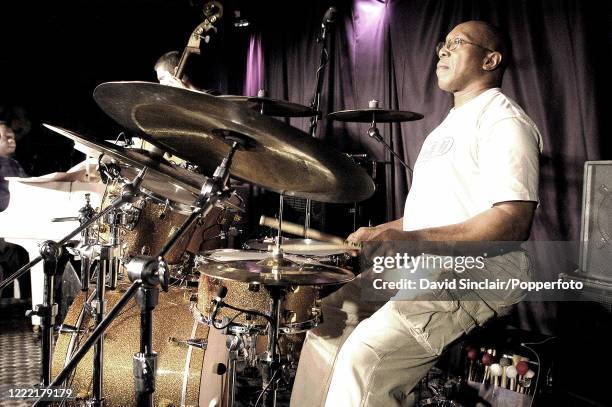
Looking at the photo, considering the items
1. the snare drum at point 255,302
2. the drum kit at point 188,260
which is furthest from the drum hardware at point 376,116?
the snare drum at point 255,302

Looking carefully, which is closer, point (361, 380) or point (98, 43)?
point (361, 380)

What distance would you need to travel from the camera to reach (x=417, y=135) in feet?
12.4

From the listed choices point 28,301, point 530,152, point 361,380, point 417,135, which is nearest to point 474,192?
point 530,152

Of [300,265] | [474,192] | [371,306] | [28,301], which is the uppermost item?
[474,192]

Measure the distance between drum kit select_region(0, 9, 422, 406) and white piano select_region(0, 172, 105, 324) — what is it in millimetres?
1366

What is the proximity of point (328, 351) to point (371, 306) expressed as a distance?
0.89 feet

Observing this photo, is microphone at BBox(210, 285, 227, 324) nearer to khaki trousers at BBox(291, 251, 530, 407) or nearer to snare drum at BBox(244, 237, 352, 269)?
snare drum at BBox(244, 237, 352, 269)

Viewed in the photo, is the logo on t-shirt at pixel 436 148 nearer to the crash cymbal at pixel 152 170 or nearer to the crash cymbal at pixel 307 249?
the crash cymbal at pixel 307 249

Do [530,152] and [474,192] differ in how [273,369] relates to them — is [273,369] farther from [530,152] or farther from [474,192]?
[530,152]

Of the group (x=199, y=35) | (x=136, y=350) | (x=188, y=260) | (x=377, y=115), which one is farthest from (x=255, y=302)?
(x=199, y=35)

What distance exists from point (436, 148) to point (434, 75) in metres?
1.78

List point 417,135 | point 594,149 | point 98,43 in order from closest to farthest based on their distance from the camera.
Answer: point 594,149 < point 417,135 < point 98,43

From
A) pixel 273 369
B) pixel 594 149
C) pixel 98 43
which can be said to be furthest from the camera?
pixel 98 43

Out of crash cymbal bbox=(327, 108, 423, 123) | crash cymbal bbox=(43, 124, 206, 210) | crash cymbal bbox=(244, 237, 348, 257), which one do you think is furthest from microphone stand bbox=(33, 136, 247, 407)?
crash cymbal bbox=(327, 108, 423, 123)
